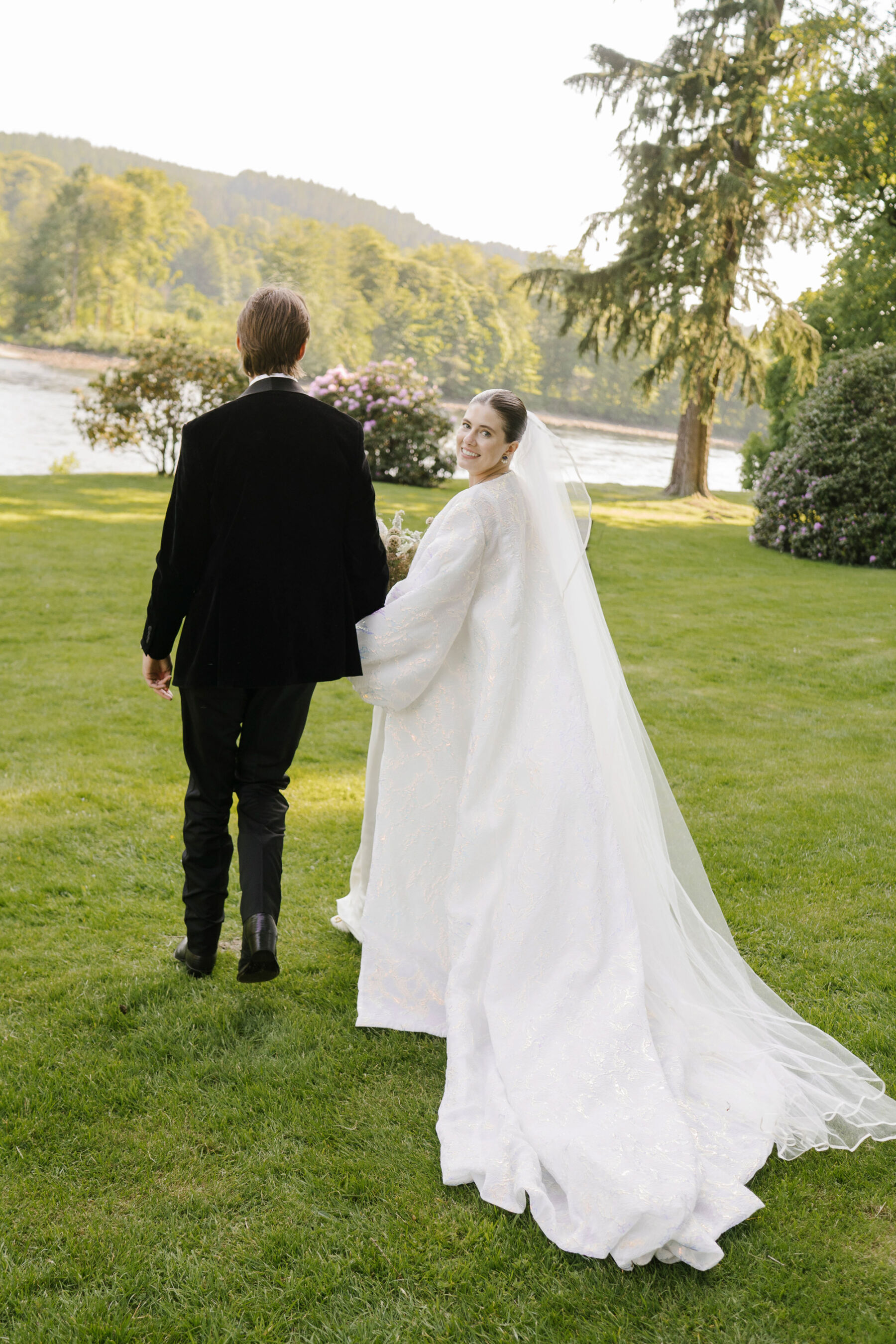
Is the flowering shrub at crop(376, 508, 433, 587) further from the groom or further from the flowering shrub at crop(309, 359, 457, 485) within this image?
the flowering shrub at crop(309, 359, 457, 485)

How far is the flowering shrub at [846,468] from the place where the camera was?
13375 mm

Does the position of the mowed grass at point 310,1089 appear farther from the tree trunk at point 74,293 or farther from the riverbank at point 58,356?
the tree trunk at point 74,293

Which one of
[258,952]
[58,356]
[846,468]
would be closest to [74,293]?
[58,356]

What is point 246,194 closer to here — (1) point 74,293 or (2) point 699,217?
(1) point 74,293

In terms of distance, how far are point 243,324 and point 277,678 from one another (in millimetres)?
1098

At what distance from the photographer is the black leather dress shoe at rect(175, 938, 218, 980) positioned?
3.34 meters

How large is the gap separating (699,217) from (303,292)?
3996 cm

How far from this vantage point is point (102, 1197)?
7.64ft

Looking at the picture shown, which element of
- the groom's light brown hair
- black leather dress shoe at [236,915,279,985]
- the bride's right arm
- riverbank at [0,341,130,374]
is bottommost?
black leather dress shoe at [236,915,279,985]

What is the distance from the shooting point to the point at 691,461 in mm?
20938

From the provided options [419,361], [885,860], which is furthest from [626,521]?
[419,361]

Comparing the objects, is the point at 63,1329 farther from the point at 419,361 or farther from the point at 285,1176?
the point at 419,361

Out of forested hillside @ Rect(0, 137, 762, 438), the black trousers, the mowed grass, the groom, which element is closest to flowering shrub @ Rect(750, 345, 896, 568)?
the mowed grass

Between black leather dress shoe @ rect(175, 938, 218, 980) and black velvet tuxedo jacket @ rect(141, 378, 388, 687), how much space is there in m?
1.01
